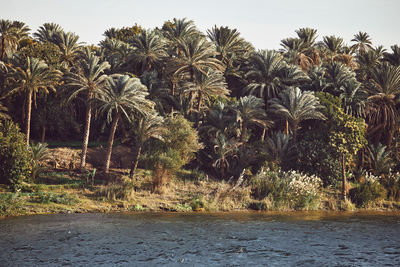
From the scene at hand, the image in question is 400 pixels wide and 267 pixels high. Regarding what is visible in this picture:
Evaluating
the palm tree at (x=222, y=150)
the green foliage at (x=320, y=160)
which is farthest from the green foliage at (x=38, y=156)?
the green foliage at (x=320, y=160)

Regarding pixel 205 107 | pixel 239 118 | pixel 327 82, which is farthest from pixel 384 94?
pixel 205 107

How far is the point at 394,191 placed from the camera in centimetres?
4222

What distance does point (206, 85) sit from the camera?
51219 millimetres

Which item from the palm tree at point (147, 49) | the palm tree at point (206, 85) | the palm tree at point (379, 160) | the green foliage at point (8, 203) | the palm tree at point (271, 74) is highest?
the palm tree at point (147, 49)

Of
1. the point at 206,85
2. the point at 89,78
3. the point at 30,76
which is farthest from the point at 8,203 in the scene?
the point at 206,85

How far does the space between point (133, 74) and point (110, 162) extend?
15.4m

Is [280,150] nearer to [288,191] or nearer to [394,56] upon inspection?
[288,191]

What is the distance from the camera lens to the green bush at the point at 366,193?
39.9m

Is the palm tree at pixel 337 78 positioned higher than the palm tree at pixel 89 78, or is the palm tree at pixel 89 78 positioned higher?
the palm tree at pixel 337 78

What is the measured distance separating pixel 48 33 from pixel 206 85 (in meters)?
26.6

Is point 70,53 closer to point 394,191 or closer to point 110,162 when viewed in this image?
point 110,162

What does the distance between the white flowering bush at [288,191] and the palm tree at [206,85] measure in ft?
47.9

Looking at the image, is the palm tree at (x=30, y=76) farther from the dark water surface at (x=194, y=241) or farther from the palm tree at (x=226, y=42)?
the palm tree at (x=226, y=42)

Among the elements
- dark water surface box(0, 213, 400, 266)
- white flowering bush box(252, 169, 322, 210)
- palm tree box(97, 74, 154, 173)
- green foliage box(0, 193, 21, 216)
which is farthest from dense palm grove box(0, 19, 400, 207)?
green foliage box(0, 193, 21, 216)
